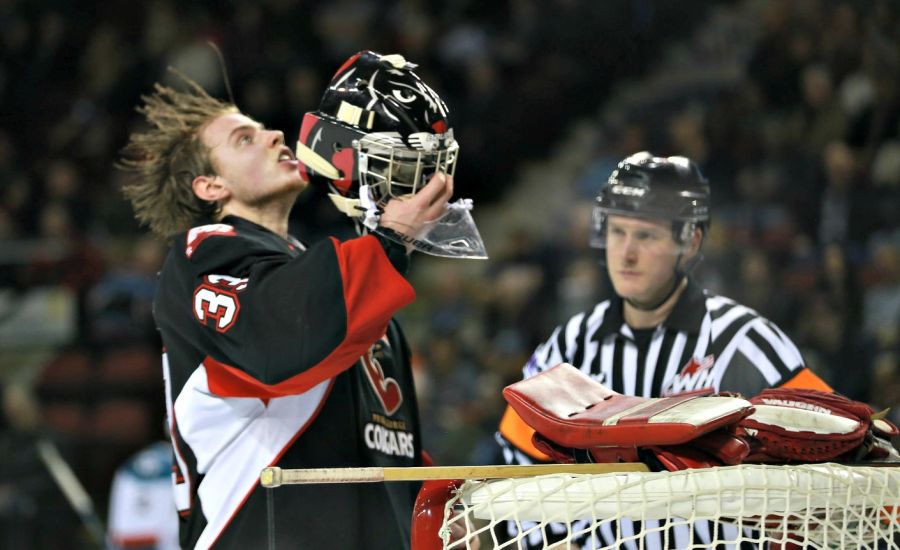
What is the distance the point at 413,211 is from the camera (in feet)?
6.62

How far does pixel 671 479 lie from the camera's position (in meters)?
1.62

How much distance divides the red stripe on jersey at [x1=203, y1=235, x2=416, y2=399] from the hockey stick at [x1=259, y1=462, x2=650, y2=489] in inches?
14.8

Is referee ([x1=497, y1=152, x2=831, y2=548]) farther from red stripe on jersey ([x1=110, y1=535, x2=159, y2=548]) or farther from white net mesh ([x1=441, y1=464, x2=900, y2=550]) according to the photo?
red stripe on jersey ([x1=110, y1=535, x2=159, y2=548])

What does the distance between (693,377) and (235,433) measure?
1061 mm

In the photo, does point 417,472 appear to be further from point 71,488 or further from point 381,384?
point 71,488

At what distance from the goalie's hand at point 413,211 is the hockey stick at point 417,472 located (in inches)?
20.2

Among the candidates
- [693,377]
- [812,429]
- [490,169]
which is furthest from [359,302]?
[490,169]

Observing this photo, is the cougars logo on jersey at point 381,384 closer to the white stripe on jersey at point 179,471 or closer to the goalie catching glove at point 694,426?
the white stripe on jersey at point 179,471

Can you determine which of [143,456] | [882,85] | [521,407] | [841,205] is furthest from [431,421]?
[521,407]

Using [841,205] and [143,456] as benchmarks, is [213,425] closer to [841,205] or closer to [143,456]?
[143,456]

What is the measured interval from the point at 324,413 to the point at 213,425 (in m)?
0.21

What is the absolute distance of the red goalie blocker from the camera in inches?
66.8

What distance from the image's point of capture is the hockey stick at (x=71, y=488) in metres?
6.16

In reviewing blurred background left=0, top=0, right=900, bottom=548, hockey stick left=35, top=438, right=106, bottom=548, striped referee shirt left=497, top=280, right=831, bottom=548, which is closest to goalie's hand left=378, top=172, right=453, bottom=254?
striped referee shirt left=497, top=280, right=831, bottom=548
